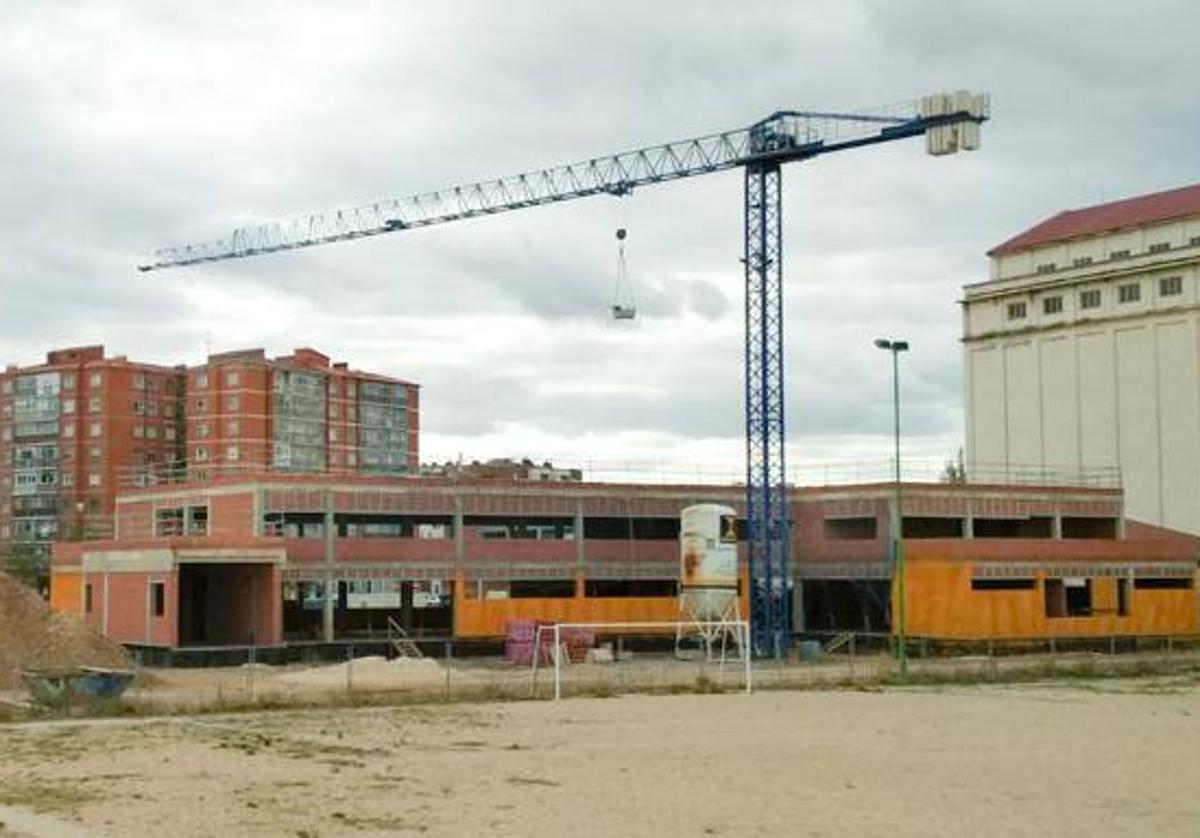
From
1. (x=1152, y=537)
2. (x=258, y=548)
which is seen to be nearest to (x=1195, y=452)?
(x=1152, y=537)

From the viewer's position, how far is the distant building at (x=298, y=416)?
160 metres

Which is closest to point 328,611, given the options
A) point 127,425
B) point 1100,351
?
point 1100,351

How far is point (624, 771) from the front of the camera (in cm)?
3138

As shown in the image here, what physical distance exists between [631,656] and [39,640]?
28.6 meters

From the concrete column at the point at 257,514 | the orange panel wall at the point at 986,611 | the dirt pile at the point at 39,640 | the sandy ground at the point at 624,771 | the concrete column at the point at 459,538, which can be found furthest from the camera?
the concrete column at the point at 459,538

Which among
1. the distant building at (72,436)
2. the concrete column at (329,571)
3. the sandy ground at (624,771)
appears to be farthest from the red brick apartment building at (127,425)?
the sandy ground at (624,771)

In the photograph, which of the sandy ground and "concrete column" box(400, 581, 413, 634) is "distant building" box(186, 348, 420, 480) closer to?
"concrete column" box(400, 581, 413, 634)

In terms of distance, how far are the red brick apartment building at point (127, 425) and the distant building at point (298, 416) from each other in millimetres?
143

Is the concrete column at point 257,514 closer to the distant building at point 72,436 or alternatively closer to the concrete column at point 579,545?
the concrete column at point 579,545

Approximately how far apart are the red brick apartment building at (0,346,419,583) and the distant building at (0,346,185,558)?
96 millimetres

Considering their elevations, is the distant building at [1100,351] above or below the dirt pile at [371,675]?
above

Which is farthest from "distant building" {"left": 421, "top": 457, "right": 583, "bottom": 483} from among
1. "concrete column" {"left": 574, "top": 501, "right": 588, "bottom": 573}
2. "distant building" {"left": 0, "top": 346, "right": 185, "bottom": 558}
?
"distant building" {"left": 0, "top": 346, "right": 185, "bottom": 558}

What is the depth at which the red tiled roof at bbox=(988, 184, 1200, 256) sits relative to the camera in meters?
106

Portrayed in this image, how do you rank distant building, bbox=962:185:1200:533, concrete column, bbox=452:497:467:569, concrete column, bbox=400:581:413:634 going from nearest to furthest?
concrete column, bbox=400:581:413:634 < concrete column, bbox=452:497:467:569 < distant building, bbox=962:185:1200:533
